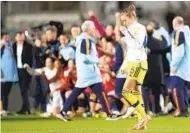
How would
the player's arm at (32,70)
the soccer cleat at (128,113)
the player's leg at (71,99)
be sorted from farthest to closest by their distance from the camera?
the player's arm at (32,70)
the soccer cleat at (128,113)
the player's leg at (71,99)

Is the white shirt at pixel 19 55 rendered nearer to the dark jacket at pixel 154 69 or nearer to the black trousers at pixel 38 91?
the black trousers at pixel 38 91

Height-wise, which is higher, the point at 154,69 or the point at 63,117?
the point at 154,69

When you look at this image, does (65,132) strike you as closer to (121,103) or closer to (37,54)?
(121,103)

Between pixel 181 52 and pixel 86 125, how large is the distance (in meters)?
2.17

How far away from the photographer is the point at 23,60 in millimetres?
16672

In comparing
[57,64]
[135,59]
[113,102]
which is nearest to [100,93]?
[113,102]

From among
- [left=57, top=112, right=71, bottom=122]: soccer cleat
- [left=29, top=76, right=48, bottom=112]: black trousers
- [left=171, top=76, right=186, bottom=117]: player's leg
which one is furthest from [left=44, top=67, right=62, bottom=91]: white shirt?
[left=171, top=76, right=186, bottom=117]: player's leg

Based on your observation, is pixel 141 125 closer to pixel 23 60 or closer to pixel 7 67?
pixel 23 60

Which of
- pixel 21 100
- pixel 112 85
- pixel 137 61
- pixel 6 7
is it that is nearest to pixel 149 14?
pixel 6 7

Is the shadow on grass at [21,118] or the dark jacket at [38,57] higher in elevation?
the dark jacket at [38,57]

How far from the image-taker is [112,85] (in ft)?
51.5

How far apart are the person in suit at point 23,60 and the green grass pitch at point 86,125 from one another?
1.52 meters

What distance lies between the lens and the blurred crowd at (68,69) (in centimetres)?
1562

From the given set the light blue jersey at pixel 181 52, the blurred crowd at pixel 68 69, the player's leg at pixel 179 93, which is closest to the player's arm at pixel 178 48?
the light blue jersey at pixel 181 52
